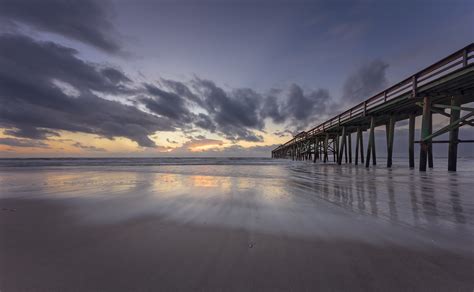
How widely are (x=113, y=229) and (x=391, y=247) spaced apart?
3.22m

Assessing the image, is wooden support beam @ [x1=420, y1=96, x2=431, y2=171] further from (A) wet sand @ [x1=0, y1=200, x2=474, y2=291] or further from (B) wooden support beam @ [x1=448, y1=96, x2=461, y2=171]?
(A) wet sand @ [x1=0, y1=200, x2=474, y2=291]

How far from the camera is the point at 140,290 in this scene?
4.22 feet

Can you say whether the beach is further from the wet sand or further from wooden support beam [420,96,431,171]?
wooden support beam [420,96,431,171]

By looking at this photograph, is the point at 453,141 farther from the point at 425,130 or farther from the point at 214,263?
the point at 214,263

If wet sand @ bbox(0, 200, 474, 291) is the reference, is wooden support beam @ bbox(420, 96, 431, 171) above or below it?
above

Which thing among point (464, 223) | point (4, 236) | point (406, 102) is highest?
point (406, 102)

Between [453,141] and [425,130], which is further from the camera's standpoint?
[425,130]

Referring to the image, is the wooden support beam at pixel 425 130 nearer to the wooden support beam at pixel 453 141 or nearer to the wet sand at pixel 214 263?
the wooden support beam at pixel 453 141

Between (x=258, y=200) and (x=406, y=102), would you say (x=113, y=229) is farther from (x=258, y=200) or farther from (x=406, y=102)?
(x=406, y=102)

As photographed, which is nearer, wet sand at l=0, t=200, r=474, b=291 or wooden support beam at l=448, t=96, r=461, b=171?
wet sand at l=0, t=200, r=474, b=291


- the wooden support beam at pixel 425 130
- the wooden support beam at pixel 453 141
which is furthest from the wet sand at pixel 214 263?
the wooden support beam at pixel 453 141

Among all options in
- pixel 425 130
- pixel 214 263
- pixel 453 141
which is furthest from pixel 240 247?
pixel 453 141

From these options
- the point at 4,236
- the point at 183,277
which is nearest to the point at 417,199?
the point at 183,277

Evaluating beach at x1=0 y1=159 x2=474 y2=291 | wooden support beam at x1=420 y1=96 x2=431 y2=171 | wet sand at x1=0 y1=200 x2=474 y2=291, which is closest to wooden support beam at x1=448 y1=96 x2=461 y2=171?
wooden support beam at x1=420 y1=96 x2=431 y2=171
